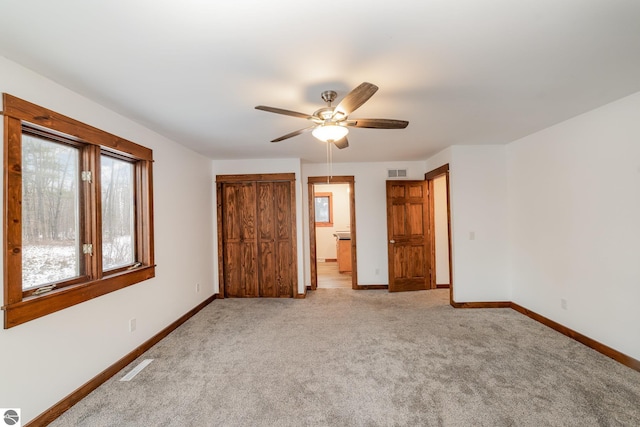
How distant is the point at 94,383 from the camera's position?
2.20 m

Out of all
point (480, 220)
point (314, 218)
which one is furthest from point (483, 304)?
point (314, 218)

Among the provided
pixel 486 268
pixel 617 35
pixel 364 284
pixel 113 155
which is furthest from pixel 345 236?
pixel 617 35

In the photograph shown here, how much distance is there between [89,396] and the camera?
2.12 meters

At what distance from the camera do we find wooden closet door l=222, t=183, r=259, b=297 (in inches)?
184

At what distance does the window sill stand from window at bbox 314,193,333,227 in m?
5.87

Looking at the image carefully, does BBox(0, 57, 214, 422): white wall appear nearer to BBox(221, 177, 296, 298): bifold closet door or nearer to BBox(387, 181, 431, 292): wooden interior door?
BBox(221, 177, 296, 298): bifold closet door

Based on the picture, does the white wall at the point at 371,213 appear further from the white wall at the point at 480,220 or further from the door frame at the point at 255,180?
the white wall at the point at 480,220

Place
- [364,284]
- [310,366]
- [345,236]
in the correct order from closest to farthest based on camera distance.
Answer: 1. [310,366]
2. [364,284]
3. [345,236]

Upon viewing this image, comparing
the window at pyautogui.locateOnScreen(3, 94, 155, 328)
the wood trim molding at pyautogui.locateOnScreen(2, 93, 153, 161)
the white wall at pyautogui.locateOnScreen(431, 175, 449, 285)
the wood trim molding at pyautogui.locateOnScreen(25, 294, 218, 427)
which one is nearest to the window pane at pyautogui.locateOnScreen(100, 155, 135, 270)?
the window at pyautogui.locateOnScreen(3, 94, 155, 328)

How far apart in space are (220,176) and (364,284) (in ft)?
10.5

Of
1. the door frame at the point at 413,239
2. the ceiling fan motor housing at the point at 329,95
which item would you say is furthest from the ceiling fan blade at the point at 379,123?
the door frame at the point at 413,239

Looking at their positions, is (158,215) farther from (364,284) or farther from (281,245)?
(364,284)
